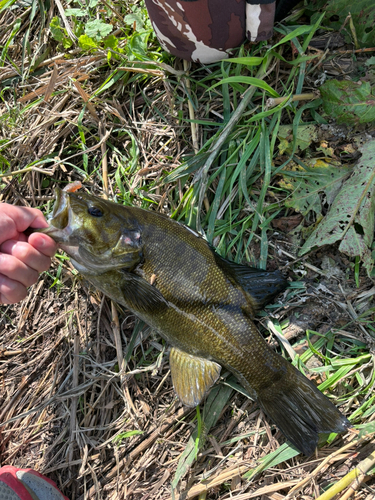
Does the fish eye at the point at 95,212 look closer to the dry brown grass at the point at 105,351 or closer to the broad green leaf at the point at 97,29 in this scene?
the dry brown grass at the point at 105,351

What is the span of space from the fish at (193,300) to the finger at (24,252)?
0.17 m

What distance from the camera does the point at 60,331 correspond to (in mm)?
3598

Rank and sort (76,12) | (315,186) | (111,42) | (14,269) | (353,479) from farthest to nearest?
(76,12), (111,42), (315,186), (353,479), (14,269)

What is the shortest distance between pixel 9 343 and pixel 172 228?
210 centimetres

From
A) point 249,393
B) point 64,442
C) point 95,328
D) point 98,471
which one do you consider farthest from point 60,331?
point 249,393

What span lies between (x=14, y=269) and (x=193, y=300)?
4.14 ft

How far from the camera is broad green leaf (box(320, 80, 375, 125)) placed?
2.93 metres

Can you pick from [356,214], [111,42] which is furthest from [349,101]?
[111,42]

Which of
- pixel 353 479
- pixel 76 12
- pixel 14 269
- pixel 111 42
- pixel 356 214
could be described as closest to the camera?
pixel 14 269

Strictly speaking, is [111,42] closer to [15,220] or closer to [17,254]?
[15,220]

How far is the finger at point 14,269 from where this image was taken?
8.67 ft

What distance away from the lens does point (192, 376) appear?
9.68 ft

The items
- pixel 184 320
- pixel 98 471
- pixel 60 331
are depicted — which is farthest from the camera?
pixel 60 331

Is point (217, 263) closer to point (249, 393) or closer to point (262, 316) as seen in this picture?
point (262, 316)
